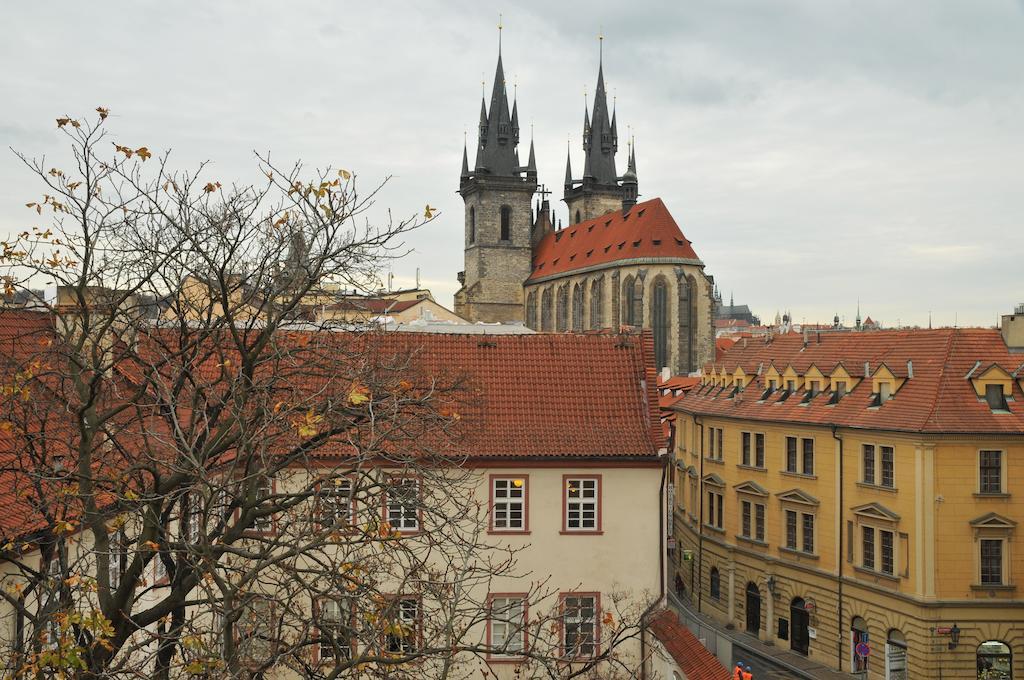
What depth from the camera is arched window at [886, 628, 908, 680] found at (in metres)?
26.6

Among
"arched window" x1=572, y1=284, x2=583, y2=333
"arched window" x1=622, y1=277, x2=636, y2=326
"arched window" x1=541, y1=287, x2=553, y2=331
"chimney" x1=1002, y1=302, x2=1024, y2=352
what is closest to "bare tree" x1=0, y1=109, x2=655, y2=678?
"chimney" x1=1002, y1=302, x2=1024, y2=352

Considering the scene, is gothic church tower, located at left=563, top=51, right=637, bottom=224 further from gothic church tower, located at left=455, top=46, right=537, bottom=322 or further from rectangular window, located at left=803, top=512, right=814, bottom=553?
rectangular window, located at left=803, top=512, right=814, bottom=553

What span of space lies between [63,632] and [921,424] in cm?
2369

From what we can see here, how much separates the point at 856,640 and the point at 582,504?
47.5ft

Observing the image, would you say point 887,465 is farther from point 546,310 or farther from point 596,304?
point 546,310

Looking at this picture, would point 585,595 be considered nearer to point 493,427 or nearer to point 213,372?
point 493,427

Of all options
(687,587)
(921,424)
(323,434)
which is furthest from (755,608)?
(323,434)

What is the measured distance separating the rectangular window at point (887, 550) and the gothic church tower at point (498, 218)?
70.0 m

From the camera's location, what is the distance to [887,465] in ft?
90.5

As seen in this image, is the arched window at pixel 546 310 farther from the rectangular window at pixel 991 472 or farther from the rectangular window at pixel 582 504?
the rectangular window at pixel 582 504

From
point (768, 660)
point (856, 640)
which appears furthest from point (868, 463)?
point (768, 660)

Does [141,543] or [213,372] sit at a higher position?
[213,372]

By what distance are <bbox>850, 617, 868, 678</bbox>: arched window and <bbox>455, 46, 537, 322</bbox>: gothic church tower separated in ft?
228

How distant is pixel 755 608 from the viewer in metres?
32.9
